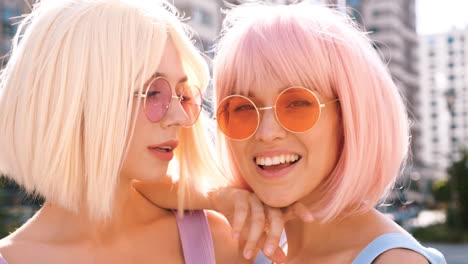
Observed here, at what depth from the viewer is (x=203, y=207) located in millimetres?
2715

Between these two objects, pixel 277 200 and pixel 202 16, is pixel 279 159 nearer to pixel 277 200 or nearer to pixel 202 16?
pixel 277 200

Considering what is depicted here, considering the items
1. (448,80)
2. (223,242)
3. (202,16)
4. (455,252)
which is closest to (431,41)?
(448,80)

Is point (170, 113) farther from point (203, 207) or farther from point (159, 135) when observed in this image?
point (203, 207)

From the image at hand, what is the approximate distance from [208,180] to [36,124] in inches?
34.4

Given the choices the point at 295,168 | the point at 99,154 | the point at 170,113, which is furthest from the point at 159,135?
the point at 295,168

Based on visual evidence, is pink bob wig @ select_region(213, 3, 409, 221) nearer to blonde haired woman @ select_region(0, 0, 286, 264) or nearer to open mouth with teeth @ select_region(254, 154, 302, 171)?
open mouth with teeth @ select_region(254, 154, 302, 171)

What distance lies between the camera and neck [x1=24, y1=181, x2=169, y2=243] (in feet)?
8.01

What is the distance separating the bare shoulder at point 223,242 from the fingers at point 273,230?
65cm

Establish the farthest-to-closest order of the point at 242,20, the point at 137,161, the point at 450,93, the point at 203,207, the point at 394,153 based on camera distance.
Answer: the point at 450,93 → the point at 203,207 → the point at 137,161 → the point at 242,20 → the point at 394,153

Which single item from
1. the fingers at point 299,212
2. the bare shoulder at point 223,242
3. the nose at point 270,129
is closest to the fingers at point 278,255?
the fingers at point 299,212

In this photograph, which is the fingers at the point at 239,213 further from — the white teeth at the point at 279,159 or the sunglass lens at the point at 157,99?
the sunglass lens at the point at 157,99

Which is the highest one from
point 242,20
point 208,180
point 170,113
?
point 242,20

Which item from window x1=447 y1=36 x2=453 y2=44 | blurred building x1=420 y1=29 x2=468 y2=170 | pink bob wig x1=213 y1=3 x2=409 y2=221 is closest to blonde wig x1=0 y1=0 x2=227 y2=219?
pink bob wig x1=213 y1=3 x2=409 y2=221

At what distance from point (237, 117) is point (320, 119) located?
Result: 1.06 feet
